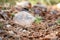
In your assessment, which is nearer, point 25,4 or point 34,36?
point 34,36

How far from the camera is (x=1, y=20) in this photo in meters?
6.35

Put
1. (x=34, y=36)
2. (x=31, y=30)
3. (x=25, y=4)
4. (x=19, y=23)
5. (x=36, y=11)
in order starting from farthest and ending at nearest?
(x=25, y=4), (x=36, y=11), (x=19, y=23), (x=31, y=30), (x=34, y=36)

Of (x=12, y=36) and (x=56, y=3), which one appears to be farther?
(x=56, y=3)

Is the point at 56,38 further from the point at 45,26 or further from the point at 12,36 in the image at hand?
the point at 45,26

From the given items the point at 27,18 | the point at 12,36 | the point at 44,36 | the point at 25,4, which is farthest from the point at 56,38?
the point at 25,4

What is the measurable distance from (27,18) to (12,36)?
1691mm

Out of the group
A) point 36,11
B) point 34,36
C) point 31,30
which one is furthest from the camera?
point 36,11

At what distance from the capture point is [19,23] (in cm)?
661

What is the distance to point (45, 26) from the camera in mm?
6668

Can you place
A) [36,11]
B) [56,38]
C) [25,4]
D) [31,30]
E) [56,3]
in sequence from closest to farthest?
[56,38] → [31,30] → [36,11] → [25,4] → [56,3]

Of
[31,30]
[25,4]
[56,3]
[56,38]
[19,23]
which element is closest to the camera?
[56,38]

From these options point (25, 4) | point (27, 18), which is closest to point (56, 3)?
point (25, 4)

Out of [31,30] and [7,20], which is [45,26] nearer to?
[31,30]

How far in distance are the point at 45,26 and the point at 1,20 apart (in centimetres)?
122
